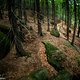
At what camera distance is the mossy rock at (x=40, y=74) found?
13.0m

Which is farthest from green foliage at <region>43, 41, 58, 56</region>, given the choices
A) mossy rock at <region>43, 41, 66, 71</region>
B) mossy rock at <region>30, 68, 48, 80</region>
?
mossy rock at <region>30, 68, 48, 80</region>

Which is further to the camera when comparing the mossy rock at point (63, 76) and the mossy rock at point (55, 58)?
the mossy rock at point (55, 58)

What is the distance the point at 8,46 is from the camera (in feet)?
45.6

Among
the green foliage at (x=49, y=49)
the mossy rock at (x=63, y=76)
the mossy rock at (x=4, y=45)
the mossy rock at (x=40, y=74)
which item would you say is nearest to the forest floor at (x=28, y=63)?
the green foliage at (x=49, y=49)

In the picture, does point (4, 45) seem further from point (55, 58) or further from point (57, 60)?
point (57, 60)

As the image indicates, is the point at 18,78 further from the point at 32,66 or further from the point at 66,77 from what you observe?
the point at 66,77

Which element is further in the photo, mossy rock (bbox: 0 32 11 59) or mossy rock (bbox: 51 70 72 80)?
mossy rock (bbox: 51 70 72 80)

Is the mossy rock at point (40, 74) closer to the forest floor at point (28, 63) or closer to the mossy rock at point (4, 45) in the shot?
the forest floor at point (28, 63)

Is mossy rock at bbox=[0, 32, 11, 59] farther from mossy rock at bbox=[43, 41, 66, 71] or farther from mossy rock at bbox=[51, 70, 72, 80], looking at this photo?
mossy rock at bbox=[51, 70, 72, 80]

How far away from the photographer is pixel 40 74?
528 inches

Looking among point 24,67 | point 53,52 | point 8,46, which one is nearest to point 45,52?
point 53,52

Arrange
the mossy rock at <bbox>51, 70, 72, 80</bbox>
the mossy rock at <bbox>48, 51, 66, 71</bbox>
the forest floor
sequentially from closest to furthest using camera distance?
the forest floor
the mossy rock at <bbox>51, 70, 72, 80</bbox>
the mossy rock at <bbox>48, 51, 66, 71</bbox>

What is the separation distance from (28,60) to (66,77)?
3.75 m

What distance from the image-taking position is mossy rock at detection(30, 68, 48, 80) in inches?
512
